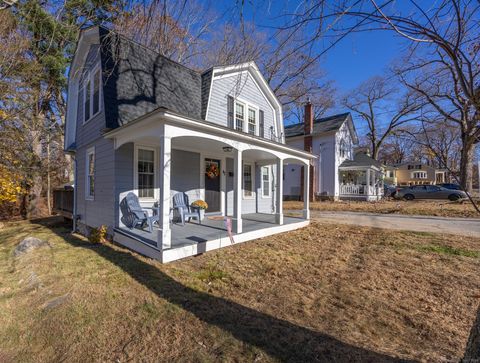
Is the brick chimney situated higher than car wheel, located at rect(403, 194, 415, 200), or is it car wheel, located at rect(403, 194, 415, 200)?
the brick chimney

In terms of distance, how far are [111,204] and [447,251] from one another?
8559 mm

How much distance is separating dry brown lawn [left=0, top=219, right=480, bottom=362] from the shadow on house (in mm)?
14

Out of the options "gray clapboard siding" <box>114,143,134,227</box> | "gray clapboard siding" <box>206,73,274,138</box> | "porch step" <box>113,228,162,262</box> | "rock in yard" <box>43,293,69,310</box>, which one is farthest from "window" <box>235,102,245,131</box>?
"rock in yard" <box>43,293,69,310</box>

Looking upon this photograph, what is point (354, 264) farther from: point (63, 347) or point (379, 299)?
point (63, 347)

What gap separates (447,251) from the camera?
19.2 feet

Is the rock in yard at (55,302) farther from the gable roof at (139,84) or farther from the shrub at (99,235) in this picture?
the gable roof at (139,84)

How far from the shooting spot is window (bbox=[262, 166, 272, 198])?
1116cm

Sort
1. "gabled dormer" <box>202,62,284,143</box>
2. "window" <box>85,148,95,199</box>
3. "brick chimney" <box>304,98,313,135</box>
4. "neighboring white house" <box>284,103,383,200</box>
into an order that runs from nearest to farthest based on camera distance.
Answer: "window" <box>85,148,95,199</box>, "gabled dormer" <box>202,62,284,143</box>, "brick chimney" <box>304,98,313,135</box>, "neighboring white house" <box>284,103,383,200</box>

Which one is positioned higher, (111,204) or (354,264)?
(111,204)

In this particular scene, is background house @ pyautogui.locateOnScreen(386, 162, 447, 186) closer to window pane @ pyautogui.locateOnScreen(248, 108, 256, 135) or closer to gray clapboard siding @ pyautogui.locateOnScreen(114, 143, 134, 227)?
window pane @ pyautogui.locateOnScreen(248, 108, 256, 135)

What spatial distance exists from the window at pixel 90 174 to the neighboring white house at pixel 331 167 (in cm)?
1558

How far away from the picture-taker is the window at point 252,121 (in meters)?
10.4

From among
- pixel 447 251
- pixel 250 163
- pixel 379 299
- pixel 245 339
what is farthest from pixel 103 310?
pixel 250 163

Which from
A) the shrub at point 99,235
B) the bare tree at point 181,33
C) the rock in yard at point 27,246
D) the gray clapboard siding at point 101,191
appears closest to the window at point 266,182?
the bare tree at point 181,33
